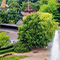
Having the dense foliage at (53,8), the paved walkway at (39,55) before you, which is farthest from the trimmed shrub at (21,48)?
the dense foliage at (53,8)

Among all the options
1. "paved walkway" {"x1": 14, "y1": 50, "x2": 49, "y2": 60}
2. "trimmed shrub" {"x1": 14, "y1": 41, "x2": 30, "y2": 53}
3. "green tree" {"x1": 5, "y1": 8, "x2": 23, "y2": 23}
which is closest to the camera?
"paved walkway" {"x1": 14, "y1": 50, "x2": 49, "y2": 60}

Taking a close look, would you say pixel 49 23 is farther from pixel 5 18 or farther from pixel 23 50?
pixel 5 18

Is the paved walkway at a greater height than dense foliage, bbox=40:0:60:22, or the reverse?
dense foliage, bbox=40:0:60:22

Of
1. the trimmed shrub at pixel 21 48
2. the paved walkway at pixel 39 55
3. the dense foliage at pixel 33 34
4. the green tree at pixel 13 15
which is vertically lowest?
the paved walkway at pixel 39 55

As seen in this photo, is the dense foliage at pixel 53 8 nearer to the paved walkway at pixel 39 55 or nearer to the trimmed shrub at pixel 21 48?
the paved walkway at pixel 39 55

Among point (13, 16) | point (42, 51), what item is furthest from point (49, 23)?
point (13, 16)

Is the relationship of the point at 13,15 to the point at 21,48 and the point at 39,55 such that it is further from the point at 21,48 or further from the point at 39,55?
the point at 39,55

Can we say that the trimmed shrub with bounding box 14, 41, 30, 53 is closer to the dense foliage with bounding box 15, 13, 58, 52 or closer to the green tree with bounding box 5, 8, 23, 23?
the dense foliage with bounding box 15, 13, 58, 52

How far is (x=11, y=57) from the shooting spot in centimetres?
1620

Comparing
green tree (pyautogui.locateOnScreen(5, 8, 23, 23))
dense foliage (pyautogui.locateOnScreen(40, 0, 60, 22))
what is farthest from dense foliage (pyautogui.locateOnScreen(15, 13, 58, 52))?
dense foliage (pyautogui.locateOnScreen(40, 0, 60, 22))

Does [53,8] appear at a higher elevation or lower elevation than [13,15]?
higher

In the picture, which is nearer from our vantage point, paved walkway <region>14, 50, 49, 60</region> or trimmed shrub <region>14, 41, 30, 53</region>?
paved walkway <region>14, 50, 49, 60</region>

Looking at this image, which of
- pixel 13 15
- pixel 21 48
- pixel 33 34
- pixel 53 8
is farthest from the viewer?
pixel 13 15

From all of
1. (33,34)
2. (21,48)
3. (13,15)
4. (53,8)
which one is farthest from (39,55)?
(53,8)
